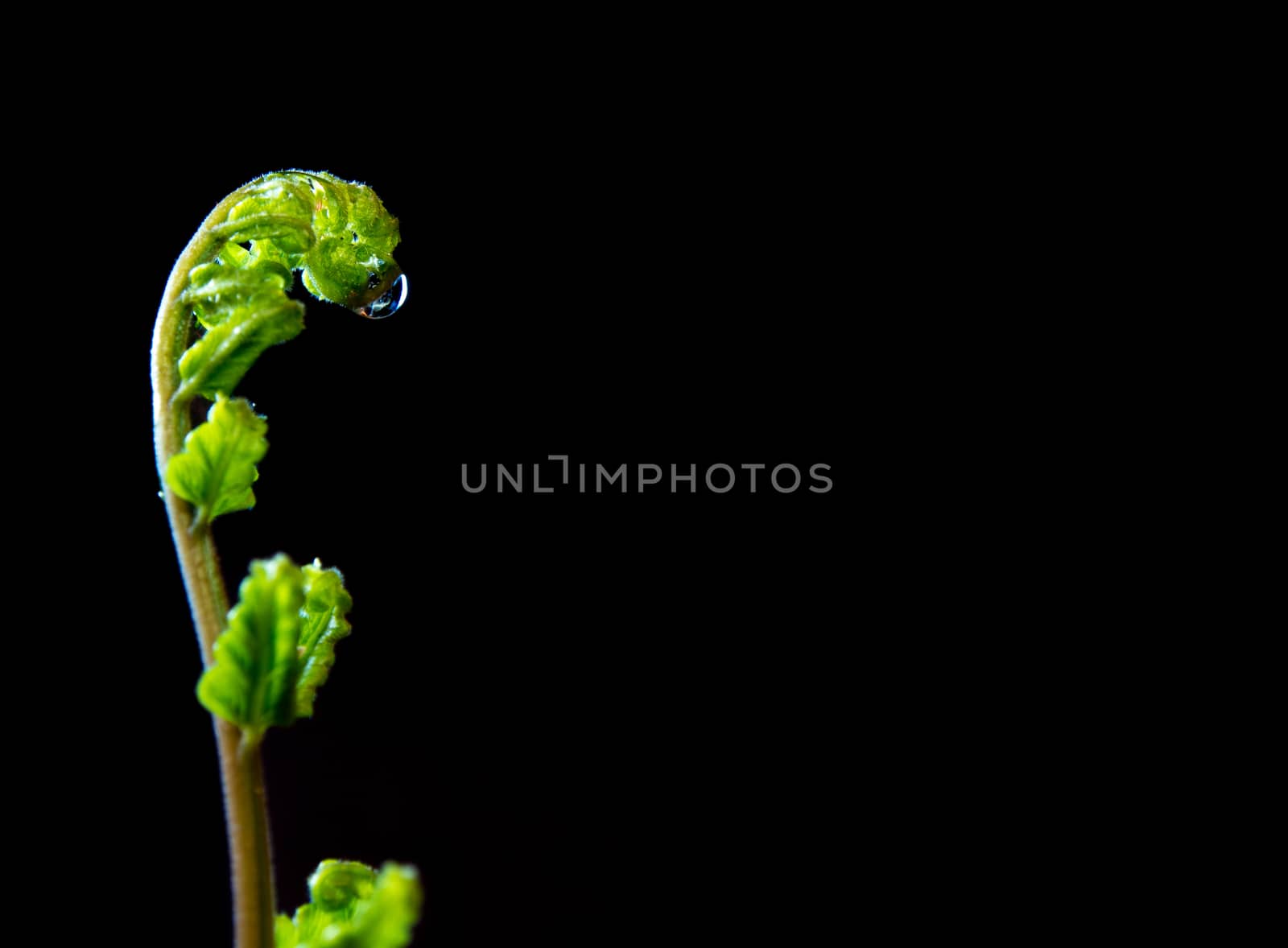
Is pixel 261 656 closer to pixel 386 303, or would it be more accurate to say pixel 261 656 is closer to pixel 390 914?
pixel 390 914

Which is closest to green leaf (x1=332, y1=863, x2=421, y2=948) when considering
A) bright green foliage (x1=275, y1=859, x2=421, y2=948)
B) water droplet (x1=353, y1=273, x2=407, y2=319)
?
bright green foliage (x1=275, y1=859, x2=421, y2=948)

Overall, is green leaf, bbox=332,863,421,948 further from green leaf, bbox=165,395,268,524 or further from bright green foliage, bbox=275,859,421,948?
green leaf, bbox=165,395,268,524

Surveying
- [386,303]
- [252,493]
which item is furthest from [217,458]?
[386,303]

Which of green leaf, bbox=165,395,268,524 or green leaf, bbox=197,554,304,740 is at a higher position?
green leaf, bbox=165,395,268,524

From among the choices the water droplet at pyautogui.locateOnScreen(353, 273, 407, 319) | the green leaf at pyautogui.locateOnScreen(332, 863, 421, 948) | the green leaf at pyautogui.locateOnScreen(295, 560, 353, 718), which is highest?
the water droplet at pyautogui.locateOnScreen(353, 273, 407, 319)

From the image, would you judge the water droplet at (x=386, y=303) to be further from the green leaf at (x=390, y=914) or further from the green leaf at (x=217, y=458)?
the green leaf at (x=390, y=914)

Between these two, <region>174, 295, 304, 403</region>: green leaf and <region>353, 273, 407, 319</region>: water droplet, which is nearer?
<region>174, 295, 304, 403</region>: green leaf

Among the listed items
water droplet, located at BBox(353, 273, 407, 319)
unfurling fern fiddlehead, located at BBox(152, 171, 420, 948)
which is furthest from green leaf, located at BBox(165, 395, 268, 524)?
water droplet, located at BBox(353, 273, 407, 319)

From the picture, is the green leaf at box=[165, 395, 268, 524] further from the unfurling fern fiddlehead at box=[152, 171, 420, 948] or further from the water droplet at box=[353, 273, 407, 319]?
the water droplet at box=[353, 273, 407, 319]
